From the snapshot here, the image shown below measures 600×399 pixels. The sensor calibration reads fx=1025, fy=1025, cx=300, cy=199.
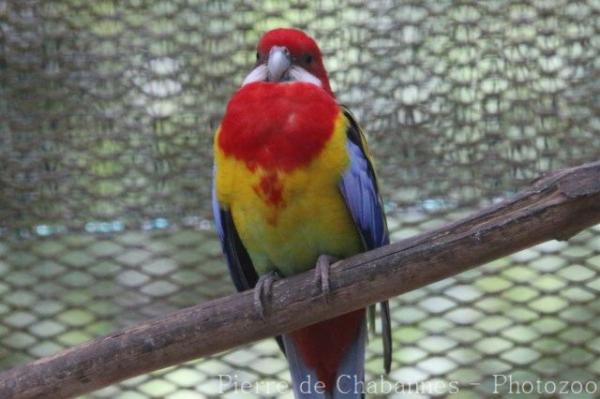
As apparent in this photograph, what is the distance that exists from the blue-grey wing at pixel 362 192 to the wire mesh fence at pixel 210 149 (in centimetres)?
51

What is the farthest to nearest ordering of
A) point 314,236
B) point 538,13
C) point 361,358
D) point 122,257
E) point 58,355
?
point 122,257
point 538,13
point 361,358
point 314,236
point 58,355

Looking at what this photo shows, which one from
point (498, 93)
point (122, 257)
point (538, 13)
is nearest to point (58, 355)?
point (122, 257)

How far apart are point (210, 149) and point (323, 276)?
835 mm

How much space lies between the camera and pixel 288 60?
2051 mm

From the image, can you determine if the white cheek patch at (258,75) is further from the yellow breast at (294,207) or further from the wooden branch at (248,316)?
the wooden branch at (248,316)

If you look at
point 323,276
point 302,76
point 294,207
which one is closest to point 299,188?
point 294,207

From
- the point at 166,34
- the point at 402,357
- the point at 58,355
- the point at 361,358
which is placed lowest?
the point at 402,357

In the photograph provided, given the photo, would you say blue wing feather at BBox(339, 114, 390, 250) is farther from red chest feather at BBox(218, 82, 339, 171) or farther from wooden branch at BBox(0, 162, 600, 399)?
wooden branch at BBox(0, 162, 600, 399)

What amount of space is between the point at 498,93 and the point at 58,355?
1232 millimetres

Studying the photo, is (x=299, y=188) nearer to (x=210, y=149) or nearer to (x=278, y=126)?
(x=278, y=126)

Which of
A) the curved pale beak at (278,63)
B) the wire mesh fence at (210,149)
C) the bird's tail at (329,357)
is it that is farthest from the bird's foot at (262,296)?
the wire mesh fence at (210,149)

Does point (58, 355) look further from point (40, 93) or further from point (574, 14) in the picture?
point (574, 14)

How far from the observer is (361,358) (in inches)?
81.7

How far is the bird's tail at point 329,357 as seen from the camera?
206 cm
